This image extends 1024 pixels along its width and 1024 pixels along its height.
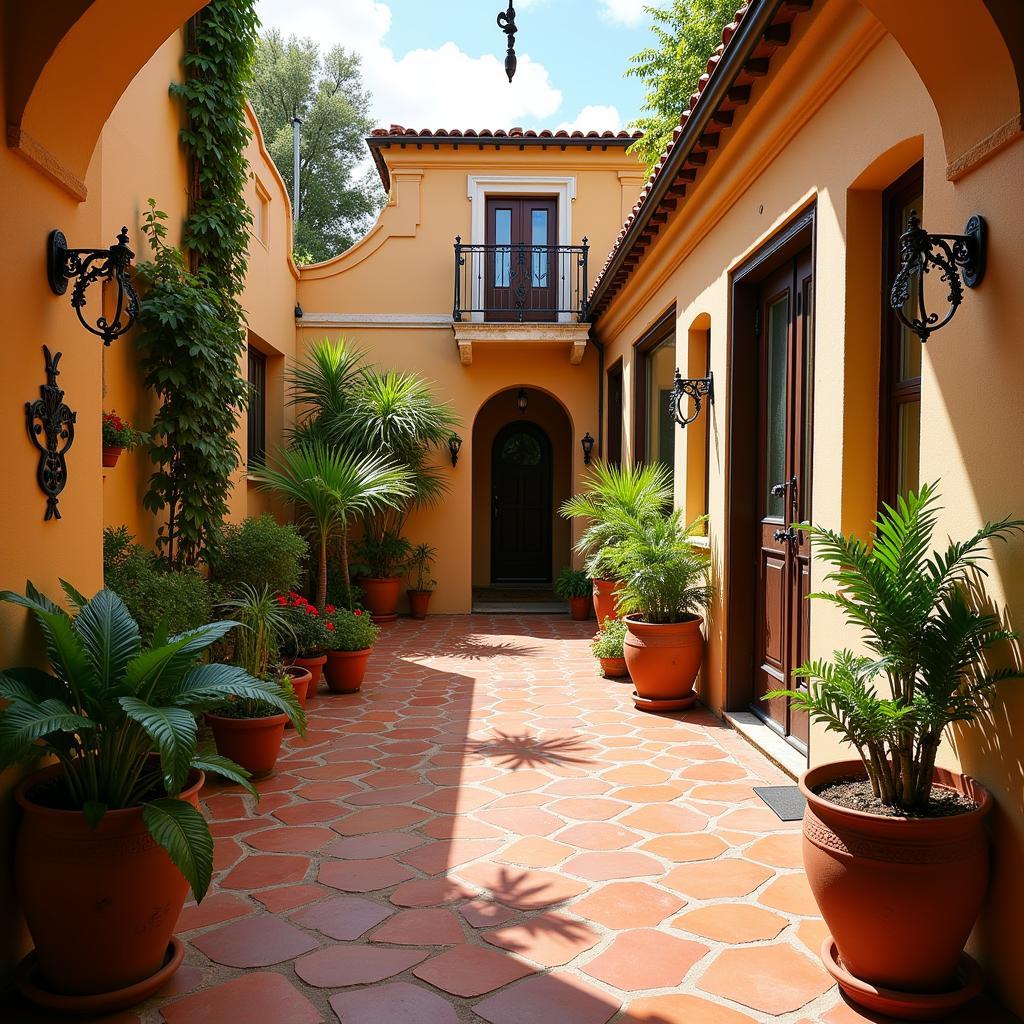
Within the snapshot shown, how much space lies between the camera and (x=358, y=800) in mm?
4273

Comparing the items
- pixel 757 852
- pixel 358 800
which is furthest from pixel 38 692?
pixel 757 852

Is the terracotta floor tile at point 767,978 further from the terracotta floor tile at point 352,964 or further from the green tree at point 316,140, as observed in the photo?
the green tree at point 316,140

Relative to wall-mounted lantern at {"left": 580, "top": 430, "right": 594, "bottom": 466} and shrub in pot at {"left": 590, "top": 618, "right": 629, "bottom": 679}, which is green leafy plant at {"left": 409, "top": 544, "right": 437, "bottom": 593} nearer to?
wall-mounted lantern at {"left": 580, "top": 430, "right": 594, "bottom": 466}

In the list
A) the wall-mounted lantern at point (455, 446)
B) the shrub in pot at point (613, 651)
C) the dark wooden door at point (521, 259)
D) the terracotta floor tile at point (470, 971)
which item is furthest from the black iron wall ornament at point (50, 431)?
the dark wooden door at point (521, 259)

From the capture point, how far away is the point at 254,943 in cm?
284

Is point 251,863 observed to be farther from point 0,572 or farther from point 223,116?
→ point 223,116

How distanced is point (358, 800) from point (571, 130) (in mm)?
9824

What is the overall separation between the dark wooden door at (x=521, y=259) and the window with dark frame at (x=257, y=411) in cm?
301

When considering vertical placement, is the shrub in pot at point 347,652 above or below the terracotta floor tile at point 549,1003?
above

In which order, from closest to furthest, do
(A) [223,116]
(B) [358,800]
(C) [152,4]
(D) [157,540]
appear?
(C) [152,4]
(B) [358,800]
(D) [157,540]
(A) [223,116]

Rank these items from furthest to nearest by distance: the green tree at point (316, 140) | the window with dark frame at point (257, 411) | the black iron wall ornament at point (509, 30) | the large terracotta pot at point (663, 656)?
the green tree at point (316, 140) < the window with dark frame at point (257, 411) < the large terracotta pot at point (663, 656) < the black iron wall ornament at point (509, 30)

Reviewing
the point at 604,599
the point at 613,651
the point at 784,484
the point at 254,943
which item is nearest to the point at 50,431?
the point at 254,943

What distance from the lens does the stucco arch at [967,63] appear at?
242 centimetres

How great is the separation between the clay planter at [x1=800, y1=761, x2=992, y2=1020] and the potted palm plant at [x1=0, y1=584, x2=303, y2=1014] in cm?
178
